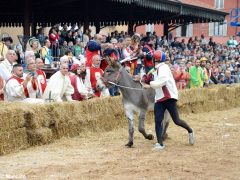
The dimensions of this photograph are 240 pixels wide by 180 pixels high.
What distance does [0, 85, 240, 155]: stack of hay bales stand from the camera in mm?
11617

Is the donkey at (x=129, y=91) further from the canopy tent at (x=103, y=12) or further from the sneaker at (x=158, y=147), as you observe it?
the canopy tent at (x=103, y=12)

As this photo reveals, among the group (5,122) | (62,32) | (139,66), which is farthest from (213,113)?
(5,122)

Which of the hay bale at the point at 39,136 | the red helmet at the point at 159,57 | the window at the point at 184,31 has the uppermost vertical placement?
the window at the point at 184,31

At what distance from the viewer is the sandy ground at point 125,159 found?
31.0ft

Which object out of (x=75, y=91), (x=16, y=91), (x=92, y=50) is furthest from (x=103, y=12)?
(x=16, y=91)

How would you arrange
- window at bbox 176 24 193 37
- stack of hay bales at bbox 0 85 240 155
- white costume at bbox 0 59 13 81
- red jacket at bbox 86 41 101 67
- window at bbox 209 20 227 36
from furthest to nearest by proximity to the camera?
1. window at bbox 209 20 227 36
2. window at bbox 176 24 193 37
3. red jacket at bbox 86 41 101 67
4. white costume at bbox 0 59 13 81
5. stack of hay bales at bbox 0 85 240 155

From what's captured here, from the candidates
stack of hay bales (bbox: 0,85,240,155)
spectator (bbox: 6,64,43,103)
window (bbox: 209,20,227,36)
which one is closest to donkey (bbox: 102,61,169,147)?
stack of hay bales (bbox: 0,85,240,155)

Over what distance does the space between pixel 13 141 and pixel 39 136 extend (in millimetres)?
765

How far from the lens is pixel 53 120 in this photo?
12891 millimetres

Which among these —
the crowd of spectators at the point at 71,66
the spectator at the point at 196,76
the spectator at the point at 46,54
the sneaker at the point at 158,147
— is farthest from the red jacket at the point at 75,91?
the spectator at the point at 196,76

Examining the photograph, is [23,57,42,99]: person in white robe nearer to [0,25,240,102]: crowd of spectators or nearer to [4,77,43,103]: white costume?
[0,25,240,102]: crowd of spectators

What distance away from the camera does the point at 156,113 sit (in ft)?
40.2

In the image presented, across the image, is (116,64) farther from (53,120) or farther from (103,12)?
(103,12)

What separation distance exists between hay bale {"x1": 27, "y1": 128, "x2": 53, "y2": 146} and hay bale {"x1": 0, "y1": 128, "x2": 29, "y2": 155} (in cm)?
15
